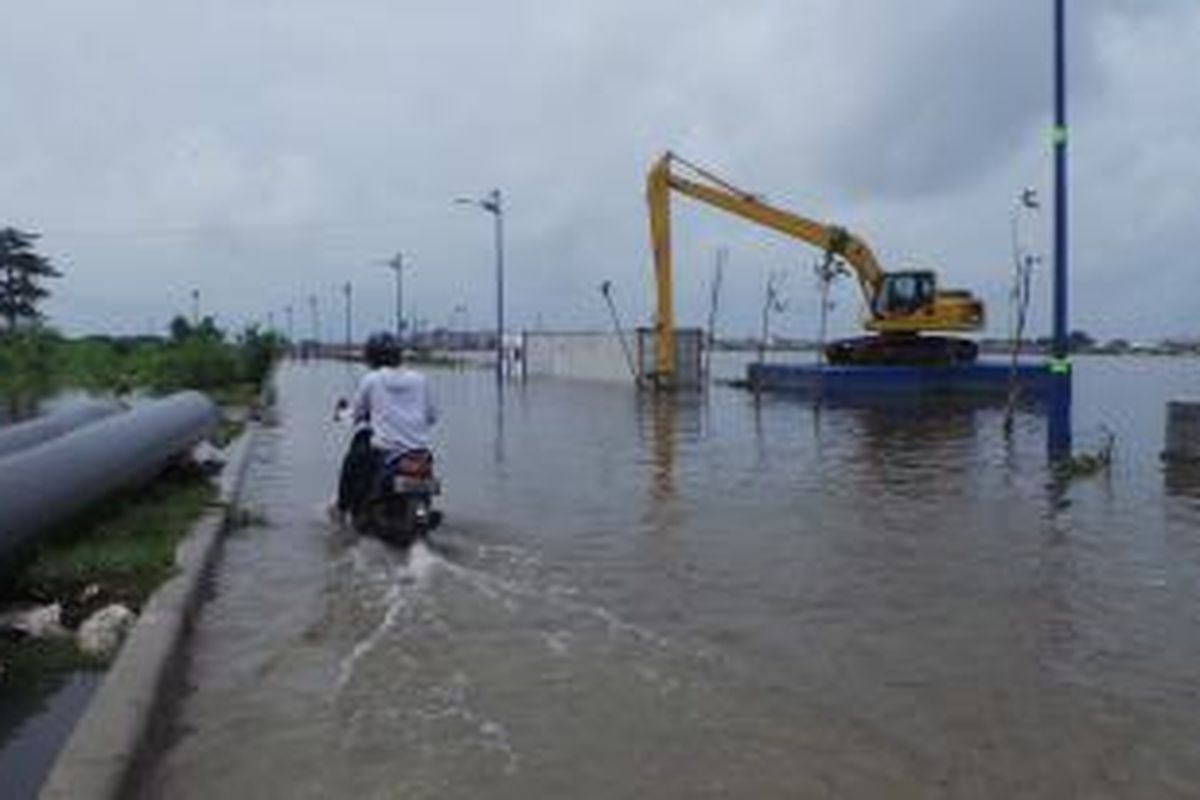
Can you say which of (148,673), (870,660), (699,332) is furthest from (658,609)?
(699,332)

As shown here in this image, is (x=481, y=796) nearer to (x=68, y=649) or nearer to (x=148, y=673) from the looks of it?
(x=148, y=673)

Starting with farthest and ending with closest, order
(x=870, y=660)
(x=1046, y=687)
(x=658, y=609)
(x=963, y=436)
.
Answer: (x=963, y=436) → (x=658, y=609) → (x=870, y=660) → (x=1046, y=687)

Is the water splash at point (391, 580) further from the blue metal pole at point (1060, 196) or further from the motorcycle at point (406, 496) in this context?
the blue metal pole at point (1060, 196)

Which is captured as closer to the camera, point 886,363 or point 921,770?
point 921,770

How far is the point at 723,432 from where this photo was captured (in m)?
33.1

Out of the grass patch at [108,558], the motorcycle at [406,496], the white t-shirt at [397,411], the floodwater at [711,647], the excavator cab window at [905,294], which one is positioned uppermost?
the excavator cab window at [905,294]

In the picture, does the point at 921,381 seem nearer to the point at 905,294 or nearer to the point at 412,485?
the point at 905,294

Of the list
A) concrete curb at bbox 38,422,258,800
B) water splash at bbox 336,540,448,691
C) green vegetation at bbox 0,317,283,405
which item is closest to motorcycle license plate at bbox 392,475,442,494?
water splash at bbox 336,540,448,691

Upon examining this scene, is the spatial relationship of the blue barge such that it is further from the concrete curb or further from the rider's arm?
the concrete curb

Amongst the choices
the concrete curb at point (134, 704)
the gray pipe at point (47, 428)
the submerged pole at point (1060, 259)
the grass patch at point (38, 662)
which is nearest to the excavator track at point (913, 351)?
the submerged pole at point (1060, 259)

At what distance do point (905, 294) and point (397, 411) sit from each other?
39067 mm

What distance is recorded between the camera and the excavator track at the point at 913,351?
172 ft

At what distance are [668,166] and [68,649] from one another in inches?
1817

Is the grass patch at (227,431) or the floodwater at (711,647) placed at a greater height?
the grass patch at (227,431)
